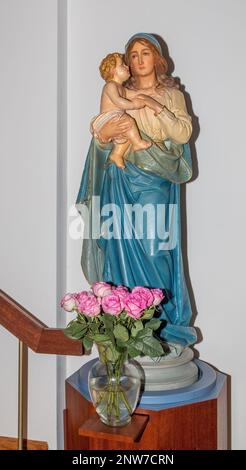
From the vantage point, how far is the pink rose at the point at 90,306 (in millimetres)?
1234

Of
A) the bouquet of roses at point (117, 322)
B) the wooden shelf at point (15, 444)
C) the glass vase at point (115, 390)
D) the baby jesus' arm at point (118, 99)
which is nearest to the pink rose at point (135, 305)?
the bouquet of roses at point (117, 322)

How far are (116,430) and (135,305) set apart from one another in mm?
340

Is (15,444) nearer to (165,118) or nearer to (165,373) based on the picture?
(165,373)

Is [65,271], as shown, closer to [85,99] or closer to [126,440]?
[85,99]

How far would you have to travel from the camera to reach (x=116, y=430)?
49.6 inches

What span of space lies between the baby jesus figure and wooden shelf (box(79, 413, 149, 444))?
810 millimetres

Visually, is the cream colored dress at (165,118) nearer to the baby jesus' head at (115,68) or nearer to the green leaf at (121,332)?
the baby jesus' head at (115,68)

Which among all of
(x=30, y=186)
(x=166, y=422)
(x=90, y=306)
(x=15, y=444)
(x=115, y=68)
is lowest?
(x=15, y=444)

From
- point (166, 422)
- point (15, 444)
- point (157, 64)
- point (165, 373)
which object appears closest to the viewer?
point (166, 422)

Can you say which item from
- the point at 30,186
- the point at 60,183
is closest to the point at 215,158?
the point at 60,183

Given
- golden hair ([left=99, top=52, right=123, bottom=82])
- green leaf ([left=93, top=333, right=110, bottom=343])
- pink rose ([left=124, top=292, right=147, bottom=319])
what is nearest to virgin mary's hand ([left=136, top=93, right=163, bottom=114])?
golden hair ([left=99, top=52, right=123, bottom=82])

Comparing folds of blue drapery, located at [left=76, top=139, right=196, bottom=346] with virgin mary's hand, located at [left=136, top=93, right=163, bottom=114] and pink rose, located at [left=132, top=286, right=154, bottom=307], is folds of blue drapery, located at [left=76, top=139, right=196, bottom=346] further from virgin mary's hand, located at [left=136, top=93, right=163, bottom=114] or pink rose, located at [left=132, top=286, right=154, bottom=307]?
pink rose, located at [left=132, top=286, right=154, bottom=307]
